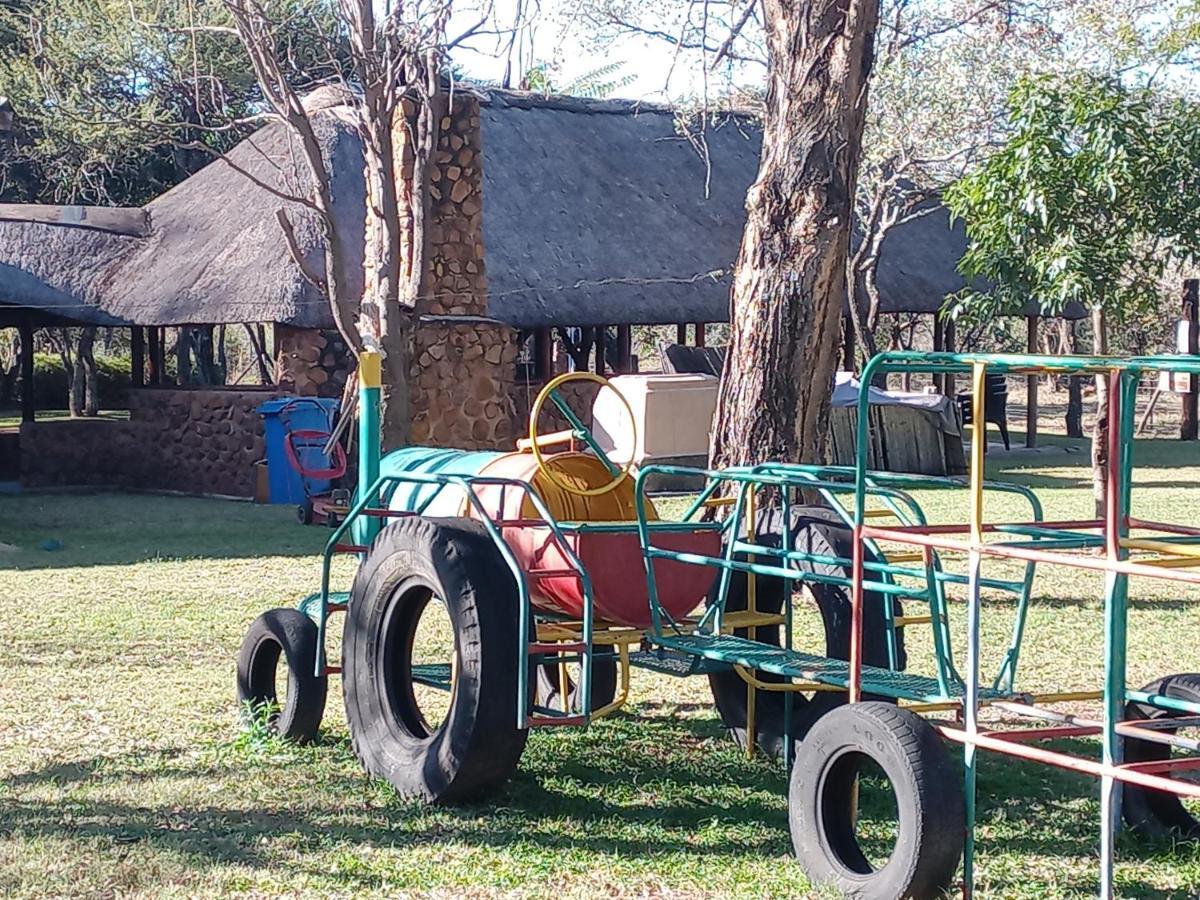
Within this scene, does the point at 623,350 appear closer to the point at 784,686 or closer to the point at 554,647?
the point at 784,686

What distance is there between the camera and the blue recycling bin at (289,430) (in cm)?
1723

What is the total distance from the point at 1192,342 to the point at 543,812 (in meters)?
11.6

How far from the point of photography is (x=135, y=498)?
18547 millimetres

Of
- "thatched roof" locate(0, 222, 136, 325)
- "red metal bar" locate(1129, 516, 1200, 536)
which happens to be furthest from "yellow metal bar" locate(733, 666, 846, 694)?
"thatched roof" locate(0, 222, 136, 325)

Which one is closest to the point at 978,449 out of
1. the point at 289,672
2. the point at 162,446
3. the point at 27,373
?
the point at 289,672

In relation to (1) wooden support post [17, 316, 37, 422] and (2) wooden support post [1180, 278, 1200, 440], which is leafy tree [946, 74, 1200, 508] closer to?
(2) wooden support post [1180, 278, 1200, 440]

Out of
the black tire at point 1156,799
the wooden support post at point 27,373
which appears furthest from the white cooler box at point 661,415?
the black tire at point 1156,799

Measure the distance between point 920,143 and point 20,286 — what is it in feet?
41.6

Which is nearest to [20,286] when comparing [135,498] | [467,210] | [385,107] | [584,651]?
[135,498]

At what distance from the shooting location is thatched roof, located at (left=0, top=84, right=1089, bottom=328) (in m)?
18.8

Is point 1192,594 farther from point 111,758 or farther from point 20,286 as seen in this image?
point 20,286

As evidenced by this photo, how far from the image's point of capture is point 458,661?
5.31 meters

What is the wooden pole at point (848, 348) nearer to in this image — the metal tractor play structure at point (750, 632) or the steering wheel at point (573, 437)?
the metal tractor play structure at point (750, 632)

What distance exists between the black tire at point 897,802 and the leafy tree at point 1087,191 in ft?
34.9
